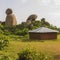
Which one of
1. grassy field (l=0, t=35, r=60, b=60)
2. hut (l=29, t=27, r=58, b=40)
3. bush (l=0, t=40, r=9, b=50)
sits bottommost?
grassy field (l=0, t=35, r=60, b=60)

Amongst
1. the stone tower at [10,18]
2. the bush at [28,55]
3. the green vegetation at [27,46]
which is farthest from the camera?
the stone tower at [10,18]

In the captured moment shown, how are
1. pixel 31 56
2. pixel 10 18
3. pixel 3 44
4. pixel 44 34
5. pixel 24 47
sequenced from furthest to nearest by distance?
pixel 10 18, pixel 44 34, pixel 24 47, pixel 3 44, pixel 31 56

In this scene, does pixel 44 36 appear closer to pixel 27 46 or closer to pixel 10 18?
pixel 27 46

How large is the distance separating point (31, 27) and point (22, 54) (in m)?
27.7

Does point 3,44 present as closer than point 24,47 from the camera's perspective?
Yes

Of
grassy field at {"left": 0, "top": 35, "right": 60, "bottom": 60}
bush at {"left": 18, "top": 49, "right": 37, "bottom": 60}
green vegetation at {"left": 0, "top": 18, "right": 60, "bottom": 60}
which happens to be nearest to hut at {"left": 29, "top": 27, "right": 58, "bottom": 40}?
green vegetation at {"left": 0, "top": 18, "right": 60, "bottom": 60}

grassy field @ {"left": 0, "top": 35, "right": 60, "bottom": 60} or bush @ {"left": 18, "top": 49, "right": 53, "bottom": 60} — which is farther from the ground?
bush @ {"left": 18, "top": 49, "right": 53, "bottom": 60}

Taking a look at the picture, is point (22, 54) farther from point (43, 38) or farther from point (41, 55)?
point (43, 38)

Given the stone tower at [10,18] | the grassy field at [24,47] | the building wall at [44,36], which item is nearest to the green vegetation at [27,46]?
the grassy field at [24,47]

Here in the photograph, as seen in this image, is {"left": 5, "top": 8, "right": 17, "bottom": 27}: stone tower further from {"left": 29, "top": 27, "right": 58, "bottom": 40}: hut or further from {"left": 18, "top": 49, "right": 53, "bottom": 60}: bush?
{"left": 18, "top": 49, "right": 53, "bottom": 60}: bush

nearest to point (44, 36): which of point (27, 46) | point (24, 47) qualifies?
point (24, 47)

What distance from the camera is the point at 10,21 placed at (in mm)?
48062

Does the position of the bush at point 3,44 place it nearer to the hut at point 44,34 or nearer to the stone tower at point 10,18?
the hut at point 44,34

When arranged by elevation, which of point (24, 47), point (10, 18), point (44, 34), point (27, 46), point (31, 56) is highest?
point (10, 18)
